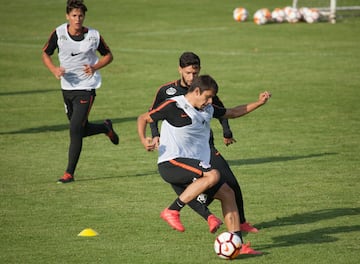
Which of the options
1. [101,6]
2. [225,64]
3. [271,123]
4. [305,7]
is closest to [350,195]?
[271,123]

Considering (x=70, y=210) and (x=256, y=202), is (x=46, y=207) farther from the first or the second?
(x=256, y=202)

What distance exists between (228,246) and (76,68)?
5.92 metres

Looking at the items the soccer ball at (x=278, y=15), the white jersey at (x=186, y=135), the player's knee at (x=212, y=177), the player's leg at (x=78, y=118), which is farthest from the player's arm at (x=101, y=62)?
the soccer ball at (x=278, y=15)

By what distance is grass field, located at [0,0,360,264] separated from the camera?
406 inches

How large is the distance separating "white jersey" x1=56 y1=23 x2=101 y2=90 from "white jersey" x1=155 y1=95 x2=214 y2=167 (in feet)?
14.6

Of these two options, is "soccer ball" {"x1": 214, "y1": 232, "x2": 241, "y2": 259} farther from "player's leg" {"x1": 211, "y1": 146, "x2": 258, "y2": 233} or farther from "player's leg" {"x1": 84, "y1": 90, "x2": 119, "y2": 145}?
"player's leg" {"x1": 84, "y1": 90, "x2": 119, "y2": 145}

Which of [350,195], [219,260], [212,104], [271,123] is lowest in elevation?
[271,123]

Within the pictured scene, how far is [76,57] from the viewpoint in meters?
14.4

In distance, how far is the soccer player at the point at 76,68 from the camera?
1412 cm

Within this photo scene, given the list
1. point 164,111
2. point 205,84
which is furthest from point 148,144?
point 205,84

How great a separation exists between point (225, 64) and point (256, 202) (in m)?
15.4

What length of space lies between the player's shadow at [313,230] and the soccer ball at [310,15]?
24005 millimetres

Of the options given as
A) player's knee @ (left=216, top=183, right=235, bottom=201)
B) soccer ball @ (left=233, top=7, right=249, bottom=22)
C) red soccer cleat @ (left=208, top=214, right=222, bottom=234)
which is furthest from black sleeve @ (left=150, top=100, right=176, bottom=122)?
soccer ball @ (left=233, top=7, right=249, bottom=22)

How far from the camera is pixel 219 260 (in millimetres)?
9508
